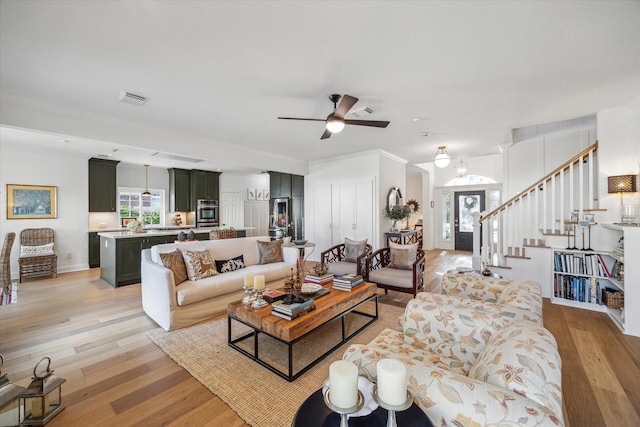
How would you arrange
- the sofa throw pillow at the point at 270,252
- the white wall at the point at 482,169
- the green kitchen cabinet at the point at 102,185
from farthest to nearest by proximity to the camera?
the white wall at the point at 482,169, the green kitchen cabinet at the point at 102,185, the sofa throw pillow at the point at 270,252

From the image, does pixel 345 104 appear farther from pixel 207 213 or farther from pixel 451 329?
pixel 207 213

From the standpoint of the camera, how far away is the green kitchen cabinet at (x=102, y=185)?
6.48 meters

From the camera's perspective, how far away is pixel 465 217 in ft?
28.6

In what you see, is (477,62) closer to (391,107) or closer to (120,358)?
(391,107)

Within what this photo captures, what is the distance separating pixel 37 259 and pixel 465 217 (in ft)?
35.9

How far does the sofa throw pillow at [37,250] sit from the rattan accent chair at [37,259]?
0.08 meters

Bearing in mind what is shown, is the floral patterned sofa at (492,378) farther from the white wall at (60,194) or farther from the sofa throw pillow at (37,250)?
the white wall at (60,194)

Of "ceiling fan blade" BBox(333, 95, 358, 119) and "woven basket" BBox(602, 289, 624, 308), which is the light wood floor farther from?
"ceiling fan blade" BBox(333, 95, 358, 119)

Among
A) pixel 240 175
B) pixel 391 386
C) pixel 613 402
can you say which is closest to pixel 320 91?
pixel 391 386

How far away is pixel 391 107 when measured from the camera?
11.4 feet

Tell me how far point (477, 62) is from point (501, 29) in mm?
434

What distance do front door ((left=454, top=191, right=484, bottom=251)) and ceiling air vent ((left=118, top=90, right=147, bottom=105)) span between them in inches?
345

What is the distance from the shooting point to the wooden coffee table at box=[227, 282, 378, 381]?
214 cm

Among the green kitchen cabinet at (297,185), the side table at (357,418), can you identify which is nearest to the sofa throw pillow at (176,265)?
the side table at (357,418)
